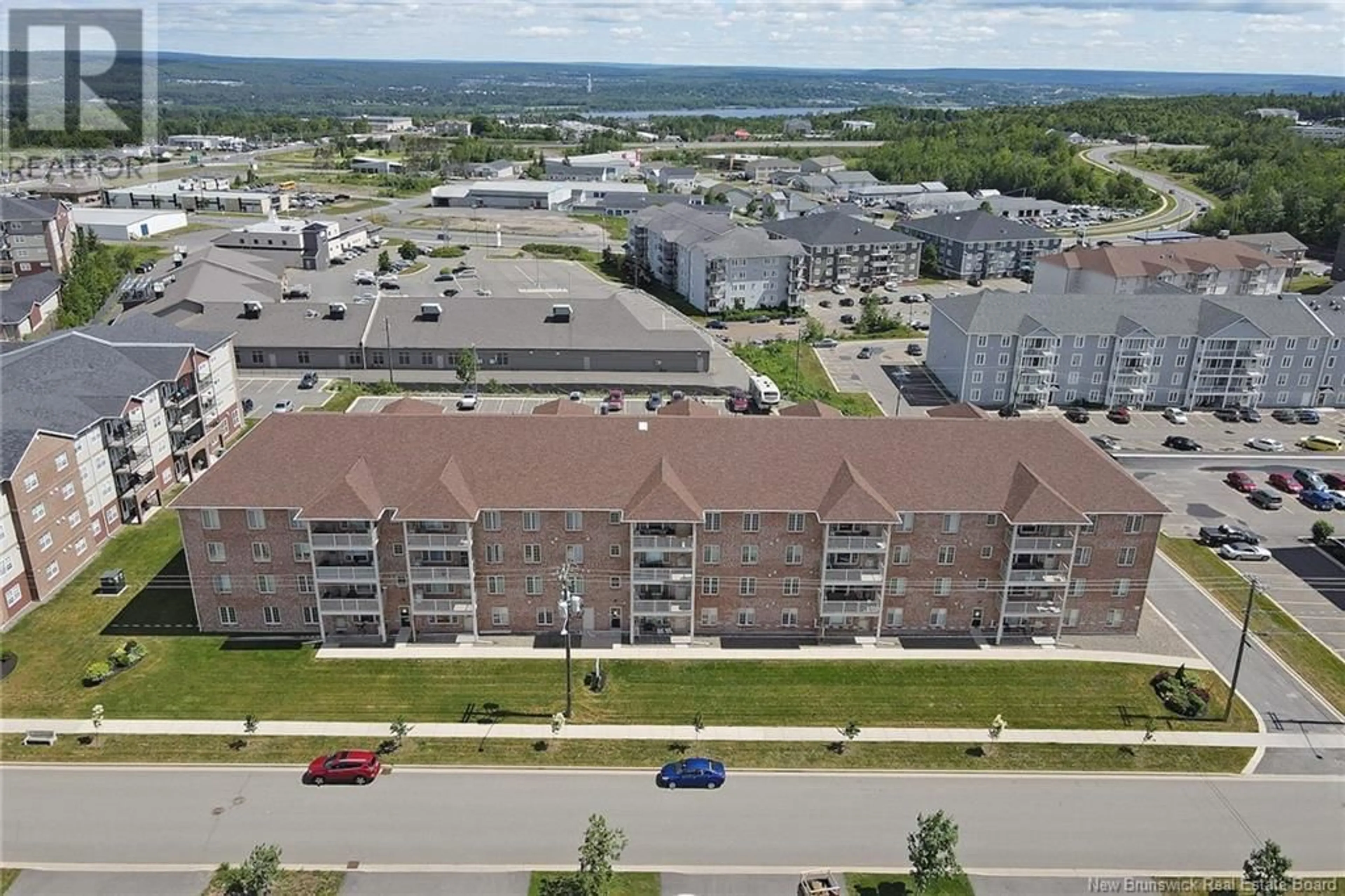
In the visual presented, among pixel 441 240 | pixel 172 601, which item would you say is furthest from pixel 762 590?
pixel 441 240

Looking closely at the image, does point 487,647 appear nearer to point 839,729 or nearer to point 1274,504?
point 839,729

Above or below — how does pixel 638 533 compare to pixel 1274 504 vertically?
above

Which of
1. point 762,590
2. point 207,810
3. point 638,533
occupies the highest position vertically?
point 638,533

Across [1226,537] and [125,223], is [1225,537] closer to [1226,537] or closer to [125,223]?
[1226,537]

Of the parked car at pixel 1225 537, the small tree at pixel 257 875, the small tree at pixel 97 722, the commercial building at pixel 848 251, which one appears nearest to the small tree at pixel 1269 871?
the small tree at pixel 257 875

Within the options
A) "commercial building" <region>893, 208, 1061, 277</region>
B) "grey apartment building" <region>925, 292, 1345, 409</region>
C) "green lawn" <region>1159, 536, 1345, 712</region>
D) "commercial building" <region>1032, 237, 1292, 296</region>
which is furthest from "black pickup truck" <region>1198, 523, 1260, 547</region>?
"commercial building" <region>893, 208, 1061, 277</region>

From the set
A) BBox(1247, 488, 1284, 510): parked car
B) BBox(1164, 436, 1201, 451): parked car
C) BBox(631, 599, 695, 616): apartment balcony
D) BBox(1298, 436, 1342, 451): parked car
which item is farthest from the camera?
BBox(1298, 436, 1342, 451): parked car

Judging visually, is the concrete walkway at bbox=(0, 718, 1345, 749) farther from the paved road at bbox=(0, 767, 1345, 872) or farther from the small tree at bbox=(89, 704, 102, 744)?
the paved road at bbox=(0, 767, 1345, 872)
